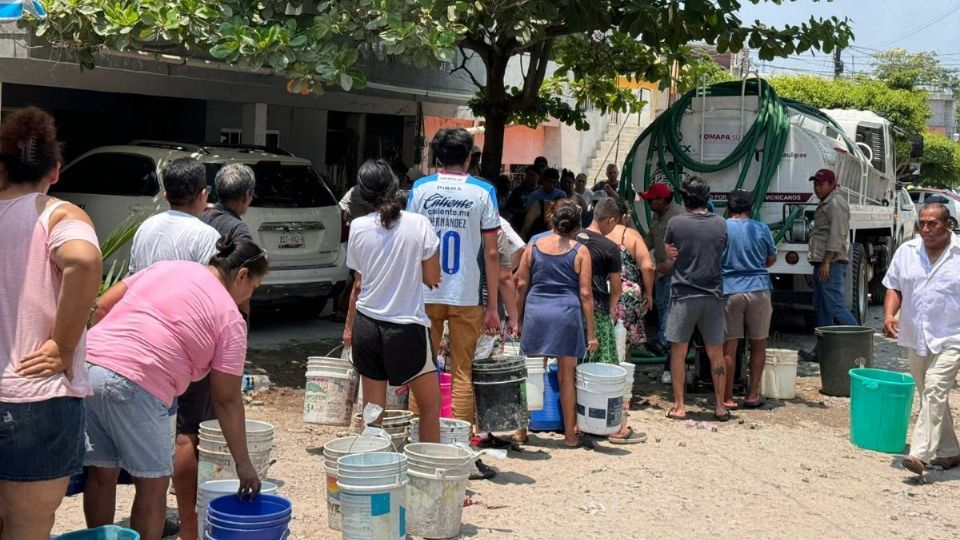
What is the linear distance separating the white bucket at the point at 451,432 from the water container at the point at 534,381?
1473 millimetres

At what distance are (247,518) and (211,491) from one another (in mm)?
684

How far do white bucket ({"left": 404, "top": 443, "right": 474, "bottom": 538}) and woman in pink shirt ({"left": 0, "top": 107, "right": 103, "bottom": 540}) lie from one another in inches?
79.2

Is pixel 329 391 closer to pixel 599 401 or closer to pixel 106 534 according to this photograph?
pixel 599 401

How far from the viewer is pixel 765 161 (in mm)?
12023

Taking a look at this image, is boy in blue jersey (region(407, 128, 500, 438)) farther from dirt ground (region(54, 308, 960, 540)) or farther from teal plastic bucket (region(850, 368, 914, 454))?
teal plastic bucket (region(850, 368, 914, 454))

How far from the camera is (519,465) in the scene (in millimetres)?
7258

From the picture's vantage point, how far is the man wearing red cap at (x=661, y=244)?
1090 centimetres

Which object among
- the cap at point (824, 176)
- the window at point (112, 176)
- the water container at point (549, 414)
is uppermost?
the cap at point (824, 176)

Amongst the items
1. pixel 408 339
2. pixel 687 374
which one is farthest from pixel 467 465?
pixel 687 374

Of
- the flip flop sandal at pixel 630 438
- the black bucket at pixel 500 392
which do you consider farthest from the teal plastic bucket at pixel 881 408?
the black bucket at pixel 500 392

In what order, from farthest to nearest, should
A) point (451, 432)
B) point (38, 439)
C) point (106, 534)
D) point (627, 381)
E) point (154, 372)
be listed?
point (627, 381)
point (451, 432)
point (154, 372)
point (106, 534)
point (38, 439)

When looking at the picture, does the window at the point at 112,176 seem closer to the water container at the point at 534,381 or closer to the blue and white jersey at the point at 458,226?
the water container at the point at 534,381

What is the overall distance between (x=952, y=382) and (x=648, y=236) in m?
5.26

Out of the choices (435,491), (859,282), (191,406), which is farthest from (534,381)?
(859,282)
